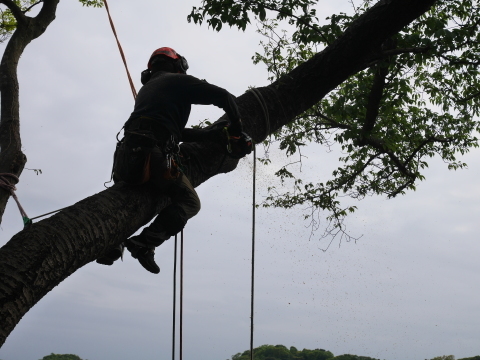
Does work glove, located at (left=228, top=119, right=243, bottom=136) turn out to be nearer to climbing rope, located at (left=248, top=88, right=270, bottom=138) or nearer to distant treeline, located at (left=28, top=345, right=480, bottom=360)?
climbing rope, located at (left=248, top=88, right=270, bottom=138)

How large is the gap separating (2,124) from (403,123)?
5804 millimetres

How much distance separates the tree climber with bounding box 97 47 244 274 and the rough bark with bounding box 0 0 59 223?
1.58 metres

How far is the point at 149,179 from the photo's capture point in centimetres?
310

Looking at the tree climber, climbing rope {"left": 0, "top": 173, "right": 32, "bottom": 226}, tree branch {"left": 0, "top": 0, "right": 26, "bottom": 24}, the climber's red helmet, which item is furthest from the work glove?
tree branch {"left": 0, "top": 0, "right": 26, "bottom": 24}

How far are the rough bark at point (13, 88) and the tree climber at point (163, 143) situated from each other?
158 centimetres

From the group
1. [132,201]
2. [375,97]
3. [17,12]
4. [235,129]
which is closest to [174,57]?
[235,129]

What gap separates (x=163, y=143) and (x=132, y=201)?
535 mm

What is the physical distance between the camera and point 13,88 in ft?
16.5

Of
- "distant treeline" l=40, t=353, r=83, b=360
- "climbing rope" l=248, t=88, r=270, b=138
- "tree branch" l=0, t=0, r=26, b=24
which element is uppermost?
"tree branch" l=0, t=0, r=26, b=24

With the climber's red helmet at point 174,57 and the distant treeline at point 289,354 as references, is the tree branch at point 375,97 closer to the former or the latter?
the climber's red helmet at point 174,57

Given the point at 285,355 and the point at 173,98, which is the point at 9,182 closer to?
the point at 173,98

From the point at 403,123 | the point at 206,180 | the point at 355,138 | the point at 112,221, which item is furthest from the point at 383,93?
the point at 112,221

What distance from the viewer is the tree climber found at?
3139 millimetres

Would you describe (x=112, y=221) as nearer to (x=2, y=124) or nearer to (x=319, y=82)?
(x=319, y=82)
